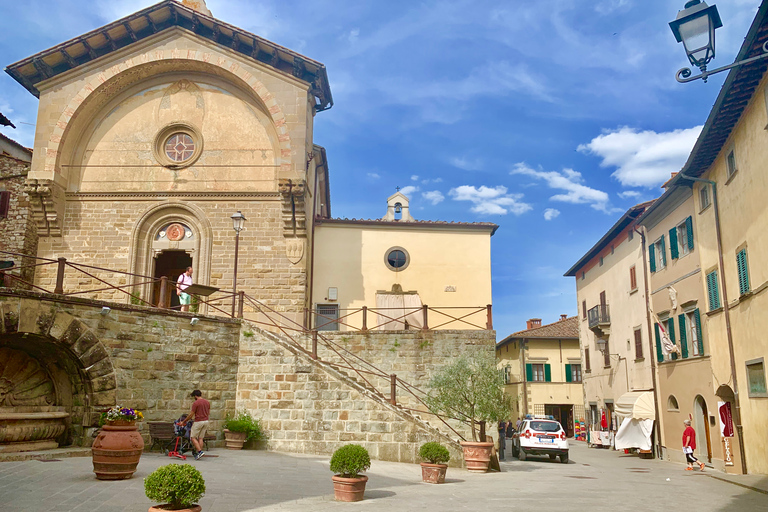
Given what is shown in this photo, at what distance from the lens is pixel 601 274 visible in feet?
98.3

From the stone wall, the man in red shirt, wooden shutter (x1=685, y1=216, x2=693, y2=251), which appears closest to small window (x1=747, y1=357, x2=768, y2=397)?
wooden shutter (x1=685, y1=216, x2=693, y2=251)

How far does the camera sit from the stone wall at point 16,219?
2097 centimetres

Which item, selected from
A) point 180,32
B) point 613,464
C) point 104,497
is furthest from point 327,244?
point 104,497

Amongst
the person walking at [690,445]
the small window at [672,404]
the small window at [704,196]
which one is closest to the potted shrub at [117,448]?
the person walking at [690,445]

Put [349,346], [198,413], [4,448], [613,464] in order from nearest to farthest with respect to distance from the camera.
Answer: [4,448]
[198,413]
[349,346]
[613,464]

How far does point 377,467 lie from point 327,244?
9758 millimetres

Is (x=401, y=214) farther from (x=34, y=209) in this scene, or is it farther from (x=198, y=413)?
(x=198, y=413)

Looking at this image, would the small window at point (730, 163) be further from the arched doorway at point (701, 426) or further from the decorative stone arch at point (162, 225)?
the decorative stone arch at point (162, 225)

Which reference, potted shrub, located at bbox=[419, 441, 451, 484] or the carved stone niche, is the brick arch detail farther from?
potted shrub, located at bbox=[419, 441, 451, 484]

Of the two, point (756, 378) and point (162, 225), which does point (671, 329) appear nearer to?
point (756, 378)

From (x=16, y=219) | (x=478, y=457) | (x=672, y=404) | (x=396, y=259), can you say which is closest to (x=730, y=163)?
(x=672, y=404)

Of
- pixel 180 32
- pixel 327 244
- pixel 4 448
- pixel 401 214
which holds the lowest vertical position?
pixel 4 448

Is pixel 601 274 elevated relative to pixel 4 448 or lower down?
elevated

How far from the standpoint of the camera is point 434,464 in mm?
11055
